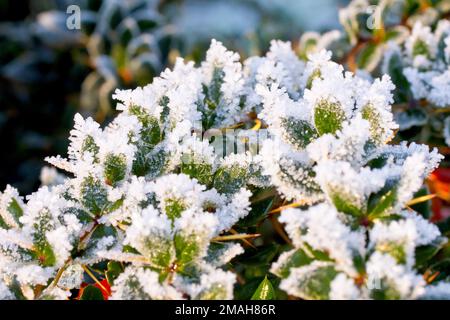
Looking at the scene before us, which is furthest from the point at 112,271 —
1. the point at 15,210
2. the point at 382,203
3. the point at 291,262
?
the point at 382,203

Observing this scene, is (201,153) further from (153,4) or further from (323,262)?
(153,4)

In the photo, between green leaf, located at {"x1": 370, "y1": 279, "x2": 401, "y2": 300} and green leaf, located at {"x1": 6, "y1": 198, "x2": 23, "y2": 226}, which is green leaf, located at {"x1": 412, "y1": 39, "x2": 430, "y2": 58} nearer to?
green leaf, located at {"x1": 370, "y1": 279, "x2": 401, "y2": 300}

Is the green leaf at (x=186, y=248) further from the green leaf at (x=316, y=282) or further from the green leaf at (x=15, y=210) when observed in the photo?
the green leaf at (x=15, y=210)

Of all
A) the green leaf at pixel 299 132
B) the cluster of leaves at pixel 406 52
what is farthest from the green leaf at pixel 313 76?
the cluster of leaves at pixel 406 52

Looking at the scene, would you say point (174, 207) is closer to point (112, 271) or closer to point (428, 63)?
point (112, 271)

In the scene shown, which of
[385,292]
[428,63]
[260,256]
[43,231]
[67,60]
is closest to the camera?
[385,292]

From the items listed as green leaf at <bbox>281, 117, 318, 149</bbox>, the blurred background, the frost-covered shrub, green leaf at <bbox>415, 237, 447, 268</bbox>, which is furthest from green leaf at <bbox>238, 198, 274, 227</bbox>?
the blurred background
